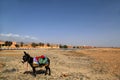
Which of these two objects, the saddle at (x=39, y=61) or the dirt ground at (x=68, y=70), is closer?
the saddle at (x=39, y=61)

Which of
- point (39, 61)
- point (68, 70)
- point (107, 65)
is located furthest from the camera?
point (107, 65)

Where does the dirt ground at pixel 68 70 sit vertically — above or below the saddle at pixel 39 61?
below

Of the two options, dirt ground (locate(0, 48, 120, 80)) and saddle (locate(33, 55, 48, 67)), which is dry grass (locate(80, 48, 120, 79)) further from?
saddle (locate(33, 55, 48, 67))

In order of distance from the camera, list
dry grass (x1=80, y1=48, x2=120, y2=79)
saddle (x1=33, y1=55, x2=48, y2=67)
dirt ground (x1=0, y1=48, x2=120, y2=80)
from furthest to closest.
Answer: dry grass (x1=80, y1=48, x2=120, y2=79)
dirt ground (x1=0, y1=48, x2=120, y2=80)
saddle (x1=33, y1=55, x2=48, y2=67)

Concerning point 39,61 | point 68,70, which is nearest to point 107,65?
point 68,70

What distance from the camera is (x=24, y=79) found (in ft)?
46.0

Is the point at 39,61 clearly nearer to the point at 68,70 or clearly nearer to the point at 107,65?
the point at 68,70

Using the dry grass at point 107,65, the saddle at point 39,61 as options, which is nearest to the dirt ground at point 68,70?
the dry grass at point 107,65

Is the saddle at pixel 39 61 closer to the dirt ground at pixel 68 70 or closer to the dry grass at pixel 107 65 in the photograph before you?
the dirt ground at pixel 68 70

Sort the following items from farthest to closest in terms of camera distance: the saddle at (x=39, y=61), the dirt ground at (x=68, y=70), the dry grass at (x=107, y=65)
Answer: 1. the dry grass at (x=107, y=65)
2. the dirt ground at (x=68, y=70)
3. the saddle at (x=39, y=61)

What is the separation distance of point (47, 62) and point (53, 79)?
2.01 m

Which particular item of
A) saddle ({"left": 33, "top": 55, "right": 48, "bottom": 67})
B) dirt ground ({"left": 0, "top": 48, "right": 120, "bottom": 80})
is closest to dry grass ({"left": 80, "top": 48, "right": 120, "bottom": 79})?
dirt ground ({"left": 0, "top": 48, "right": 120, "bottom": 80})

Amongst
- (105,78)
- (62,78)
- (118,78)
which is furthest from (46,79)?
(118,78)

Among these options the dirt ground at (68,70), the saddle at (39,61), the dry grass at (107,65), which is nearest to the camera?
the saddle at (39,61)
